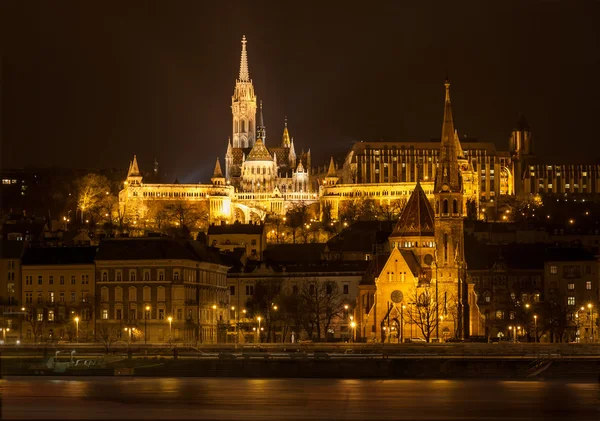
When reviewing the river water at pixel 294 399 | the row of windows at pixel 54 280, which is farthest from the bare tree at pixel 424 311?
the river water at pixel 294 399

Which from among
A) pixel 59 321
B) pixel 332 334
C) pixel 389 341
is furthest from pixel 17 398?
pixel 332 334

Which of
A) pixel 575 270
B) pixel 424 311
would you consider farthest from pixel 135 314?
pixel 575 270

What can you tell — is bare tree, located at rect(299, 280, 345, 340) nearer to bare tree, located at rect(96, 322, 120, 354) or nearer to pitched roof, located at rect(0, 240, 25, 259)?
bare tree, located at rect(96, 322, 120, 354)

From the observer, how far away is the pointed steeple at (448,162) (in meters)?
153

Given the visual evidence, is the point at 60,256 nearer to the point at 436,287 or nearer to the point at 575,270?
the point at 436,287

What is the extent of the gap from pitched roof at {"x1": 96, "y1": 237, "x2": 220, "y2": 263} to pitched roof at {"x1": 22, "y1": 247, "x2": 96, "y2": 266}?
1737mm

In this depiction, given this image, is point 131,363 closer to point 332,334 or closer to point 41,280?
point 41,280

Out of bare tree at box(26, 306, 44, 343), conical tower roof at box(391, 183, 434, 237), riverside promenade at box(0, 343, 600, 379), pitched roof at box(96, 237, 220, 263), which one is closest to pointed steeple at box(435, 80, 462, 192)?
conical tower roof at box(391, 183, 434, 237)

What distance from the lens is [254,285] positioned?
17050cm

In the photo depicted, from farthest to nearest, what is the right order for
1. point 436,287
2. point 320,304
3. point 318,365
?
point 320,304, point 436,287, point 318,365

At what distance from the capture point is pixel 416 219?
6412 inches

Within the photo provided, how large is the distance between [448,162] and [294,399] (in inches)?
2511

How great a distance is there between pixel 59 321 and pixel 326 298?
105 feet

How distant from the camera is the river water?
277 feet
